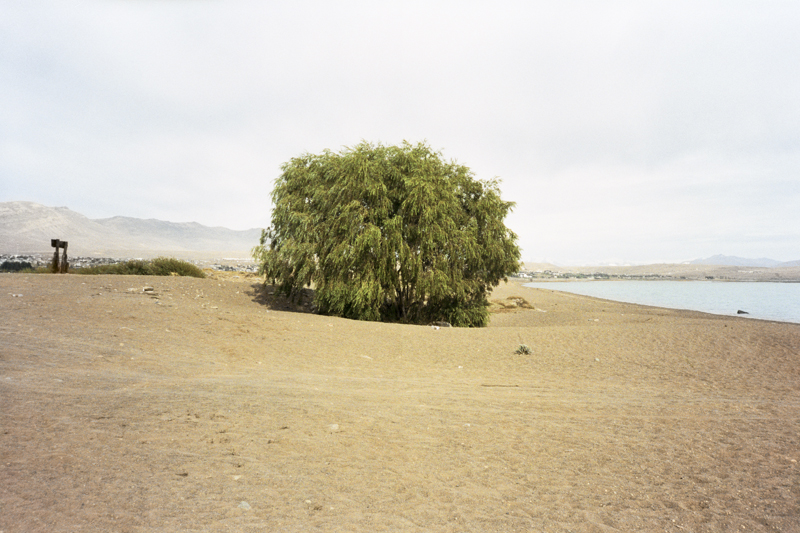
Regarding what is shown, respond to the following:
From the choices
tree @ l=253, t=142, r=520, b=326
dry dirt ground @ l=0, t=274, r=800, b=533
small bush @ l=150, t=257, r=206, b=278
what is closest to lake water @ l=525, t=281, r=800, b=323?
tree @ l=253, t=142, r=520, b=326

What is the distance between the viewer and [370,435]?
546 centimetres

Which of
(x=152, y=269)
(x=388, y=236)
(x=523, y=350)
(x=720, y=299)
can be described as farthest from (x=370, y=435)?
(x=720, y=299)

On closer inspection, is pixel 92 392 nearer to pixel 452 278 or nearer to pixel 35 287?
pixel 35 287

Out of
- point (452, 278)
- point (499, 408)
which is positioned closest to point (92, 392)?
point (499, 408)

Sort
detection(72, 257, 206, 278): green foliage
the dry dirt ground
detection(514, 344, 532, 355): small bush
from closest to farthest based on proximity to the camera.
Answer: the dry dirt ground, detection(514, 344, 532, 355): small bush, detection(72, 257, 206, 278): green foliage

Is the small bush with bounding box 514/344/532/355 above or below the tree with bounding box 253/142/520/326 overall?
below

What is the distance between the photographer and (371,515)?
3.66 m

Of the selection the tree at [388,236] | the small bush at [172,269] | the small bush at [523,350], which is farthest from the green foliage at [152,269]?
the small bush at [523,350]

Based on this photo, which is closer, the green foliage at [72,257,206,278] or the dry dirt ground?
the dry dirt ground

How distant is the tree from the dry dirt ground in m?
6.06

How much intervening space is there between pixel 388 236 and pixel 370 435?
1204cm

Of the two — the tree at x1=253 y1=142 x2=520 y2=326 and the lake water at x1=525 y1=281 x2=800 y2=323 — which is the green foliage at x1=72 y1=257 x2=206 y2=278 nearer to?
the tree at x1=253 y1=142 x2=520 y2=326

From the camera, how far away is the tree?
671 inches

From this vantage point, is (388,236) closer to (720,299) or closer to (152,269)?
(152,269)
